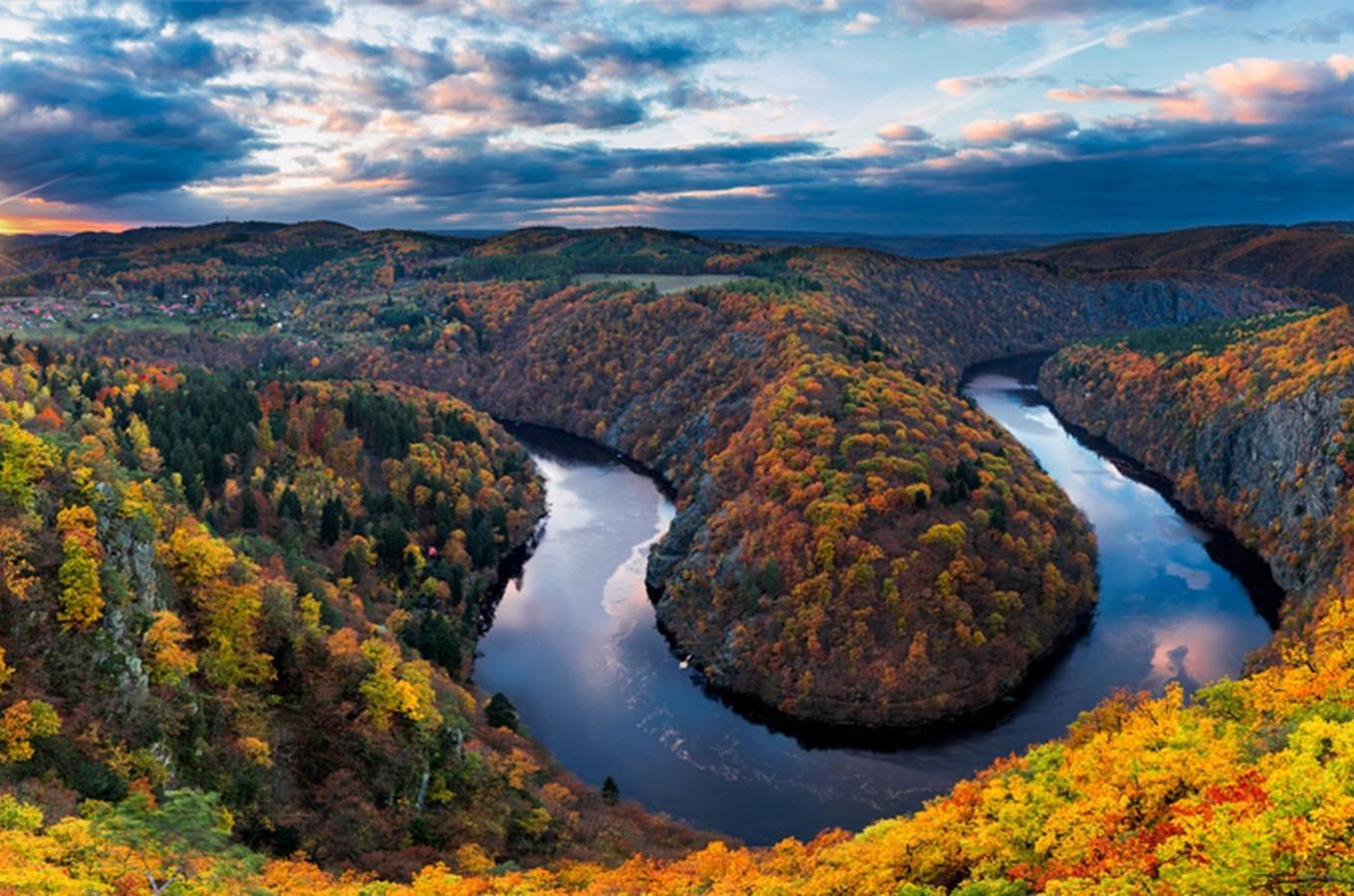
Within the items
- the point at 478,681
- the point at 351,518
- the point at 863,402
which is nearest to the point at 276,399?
the point at 351,518

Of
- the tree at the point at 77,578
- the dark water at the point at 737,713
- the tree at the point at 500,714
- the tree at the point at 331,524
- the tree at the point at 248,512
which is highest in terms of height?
the tree at the point at 77,578

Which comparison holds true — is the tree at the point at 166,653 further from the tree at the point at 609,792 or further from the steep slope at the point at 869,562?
the steep slope at the point at 869,562

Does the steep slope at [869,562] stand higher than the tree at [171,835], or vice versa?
the tree at [171,835]

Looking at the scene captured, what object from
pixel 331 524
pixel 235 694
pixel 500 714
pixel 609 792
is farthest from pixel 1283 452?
pixel 235 694

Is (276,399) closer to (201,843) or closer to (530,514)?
(530,514)

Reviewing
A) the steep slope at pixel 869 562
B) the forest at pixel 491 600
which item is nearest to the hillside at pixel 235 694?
the forest at pixel 491 600

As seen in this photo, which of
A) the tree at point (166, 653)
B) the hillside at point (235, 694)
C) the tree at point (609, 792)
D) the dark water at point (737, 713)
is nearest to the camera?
the hillside at point (235, 694)
